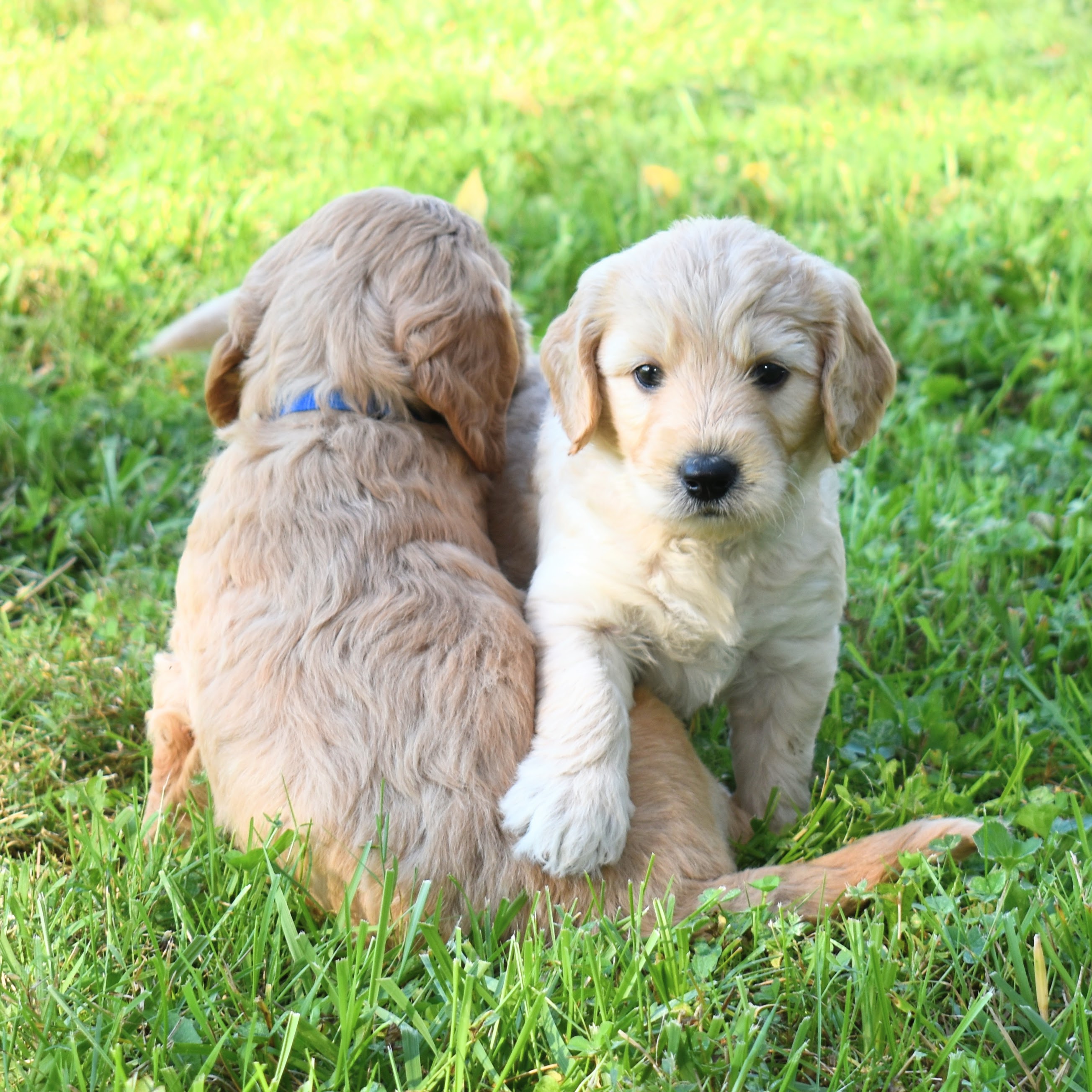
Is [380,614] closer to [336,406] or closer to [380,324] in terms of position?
[336,406]

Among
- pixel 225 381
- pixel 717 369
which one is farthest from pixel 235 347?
pixel 717 369

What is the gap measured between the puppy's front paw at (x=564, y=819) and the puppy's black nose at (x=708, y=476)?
659mm

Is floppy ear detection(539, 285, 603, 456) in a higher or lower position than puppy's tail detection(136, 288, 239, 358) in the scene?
higher

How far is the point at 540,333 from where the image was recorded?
509 cm

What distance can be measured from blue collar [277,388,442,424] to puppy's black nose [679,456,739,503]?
3.10 feet

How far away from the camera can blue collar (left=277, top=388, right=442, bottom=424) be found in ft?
10.2

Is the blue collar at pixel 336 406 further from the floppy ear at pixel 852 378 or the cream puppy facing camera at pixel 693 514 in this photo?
the floppy ear at pixel 852 378

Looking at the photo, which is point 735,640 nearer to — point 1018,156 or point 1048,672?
point 1048,672

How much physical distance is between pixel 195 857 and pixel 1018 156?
5.87 m

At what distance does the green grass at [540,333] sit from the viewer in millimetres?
2189

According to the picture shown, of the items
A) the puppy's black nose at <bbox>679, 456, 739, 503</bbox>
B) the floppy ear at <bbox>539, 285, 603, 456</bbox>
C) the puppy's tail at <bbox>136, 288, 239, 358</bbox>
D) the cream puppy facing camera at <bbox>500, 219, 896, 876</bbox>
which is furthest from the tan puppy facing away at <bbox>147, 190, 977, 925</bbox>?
the puppy's tail at <bbox>136, 288, 239, 358</bbox>

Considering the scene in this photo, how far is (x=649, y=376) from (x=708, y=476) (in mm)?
353

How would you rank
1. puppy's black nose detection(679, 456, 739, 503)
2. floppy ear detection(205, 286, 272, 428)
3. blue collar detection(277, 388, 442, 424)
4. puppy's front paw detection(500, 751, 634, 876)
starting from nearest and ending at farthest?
puppy's front paw detection(500, 751, 634, 876) < puppy's black nose detection(679, 456, 739, 503) < blue collar detection(277, 388, 442, 424) < floppy ear detection(205, 286, 272, 428)

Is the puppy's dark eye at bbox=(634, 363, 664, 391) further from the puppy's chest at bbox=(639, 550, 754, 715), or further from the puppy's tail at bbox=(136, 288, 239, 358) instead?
the puppy's tail at bbox=(136, 288, 239, 358)
